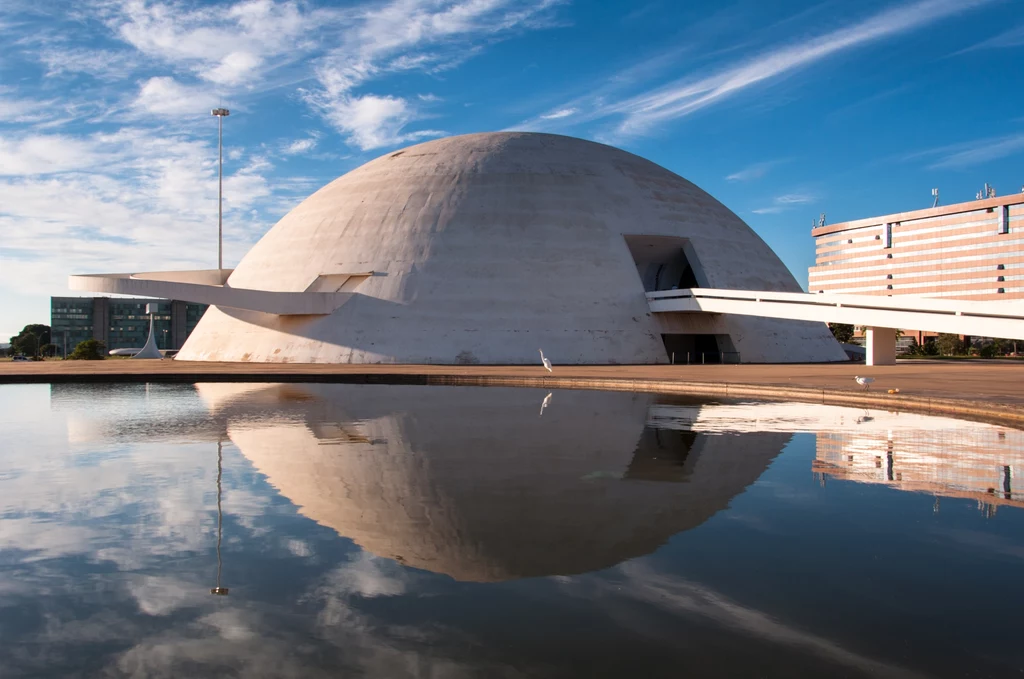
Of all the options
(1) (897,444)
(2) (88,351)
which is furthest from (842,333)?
(1) (897,444)

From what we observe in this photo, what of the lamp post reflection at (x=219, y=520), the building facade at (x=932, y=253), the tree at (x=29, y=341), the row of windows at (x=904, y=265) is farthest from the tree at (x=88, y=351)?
the row of windows at (x=904, y=265)

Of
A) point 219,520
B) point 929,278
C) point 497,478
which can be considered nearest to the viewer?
point 219,520

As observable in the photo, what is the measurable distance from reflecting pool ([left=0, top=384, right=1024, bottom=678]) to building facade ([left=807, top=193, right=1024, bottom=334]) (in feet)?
368

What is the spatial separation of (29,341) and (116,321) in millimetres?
11523

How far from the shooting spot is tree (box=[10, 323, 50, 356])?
301ft

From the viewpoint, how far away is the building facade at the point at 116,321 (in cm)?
9969

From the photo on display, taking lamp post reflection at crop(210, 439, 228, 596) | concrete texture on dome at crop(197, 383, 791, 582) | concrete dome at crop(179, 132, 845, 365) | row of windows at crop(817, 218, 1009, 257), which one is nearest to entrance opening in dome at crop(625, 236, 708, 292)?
concrete dome at crop(179, 132, 845, 365)

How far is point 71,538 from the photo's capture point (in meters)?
6.28

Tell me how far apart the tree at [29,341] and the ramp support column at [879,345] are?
8422 cm

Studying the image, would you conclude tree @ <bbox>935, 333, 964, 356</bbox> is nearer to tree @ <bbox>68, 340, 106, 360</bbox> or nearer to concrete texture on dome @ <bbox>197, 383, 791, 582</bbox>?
concrete texture on dome @ <bbox>197, 383, 791, 582</bbox>

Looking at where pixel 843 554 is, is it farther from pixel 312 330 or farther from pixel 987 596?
pixel 312 330

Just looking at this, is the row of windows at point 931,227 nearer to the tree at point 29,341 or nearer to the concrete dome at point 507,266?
the concrete dome at point 507,266

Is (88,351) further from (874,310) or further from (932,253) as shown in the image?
(932,253)

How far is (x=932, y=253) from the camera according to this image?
122m
